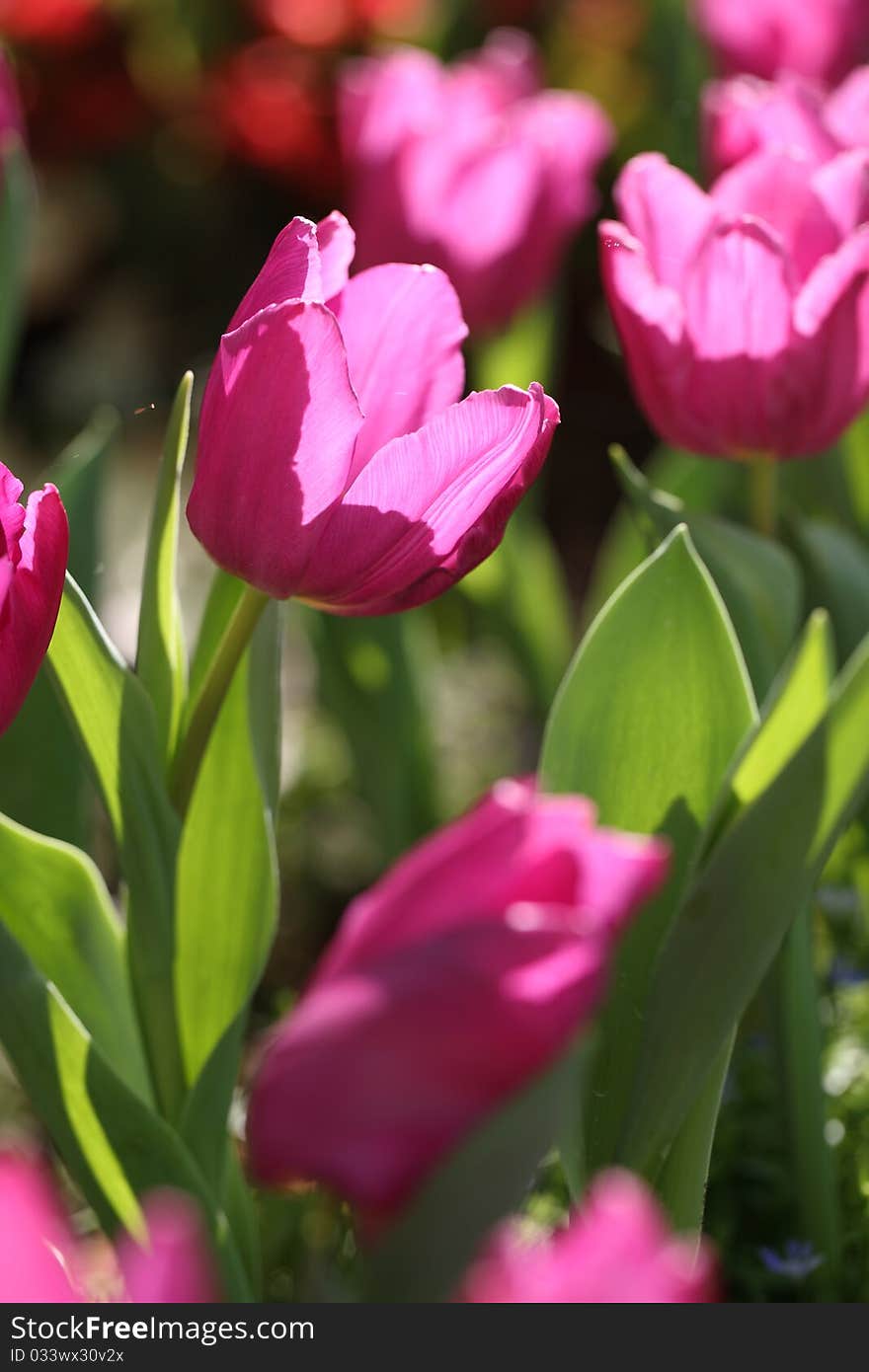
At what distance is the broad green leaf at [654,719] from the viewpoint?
62 cm

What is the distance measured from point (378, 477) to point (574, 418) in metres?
1.74

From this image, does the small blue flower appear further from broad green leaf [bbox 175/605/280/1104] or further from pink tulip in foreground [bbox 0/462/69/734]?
pink tulip in foreground [bbox 0/462/69/734]

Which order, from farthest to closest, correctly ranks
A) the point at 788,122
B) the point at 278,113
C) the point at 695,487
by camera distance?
1. the point at 278,113
2. the point at 695,487
3. the point at 788,122

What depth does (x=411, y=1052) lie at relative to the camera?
32cm

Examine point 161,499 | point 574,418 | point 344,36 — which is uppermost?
point 161,499

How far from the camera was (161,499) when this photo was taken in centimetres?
64

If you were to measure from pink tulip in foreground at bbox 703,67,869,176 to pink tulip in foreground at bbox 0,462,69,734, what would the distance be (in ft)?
1.43

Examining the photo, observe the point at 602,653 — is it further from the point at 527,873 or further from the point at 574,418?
the point at 574,418

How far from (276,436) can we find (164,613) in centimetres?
16

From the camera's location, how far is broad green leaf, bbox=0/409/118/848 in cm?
79

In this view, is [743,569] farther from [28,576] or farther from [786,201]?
[28,576]

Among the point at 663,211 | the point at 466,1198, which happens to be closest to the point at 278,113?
the point at 663,211

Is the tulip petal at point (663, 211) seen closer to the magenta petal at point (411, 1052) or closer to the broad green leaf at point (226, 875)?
the broad green leaf at point (226, 875)

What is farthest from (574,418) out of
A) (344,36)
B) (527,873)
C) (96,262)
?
(527,873)
